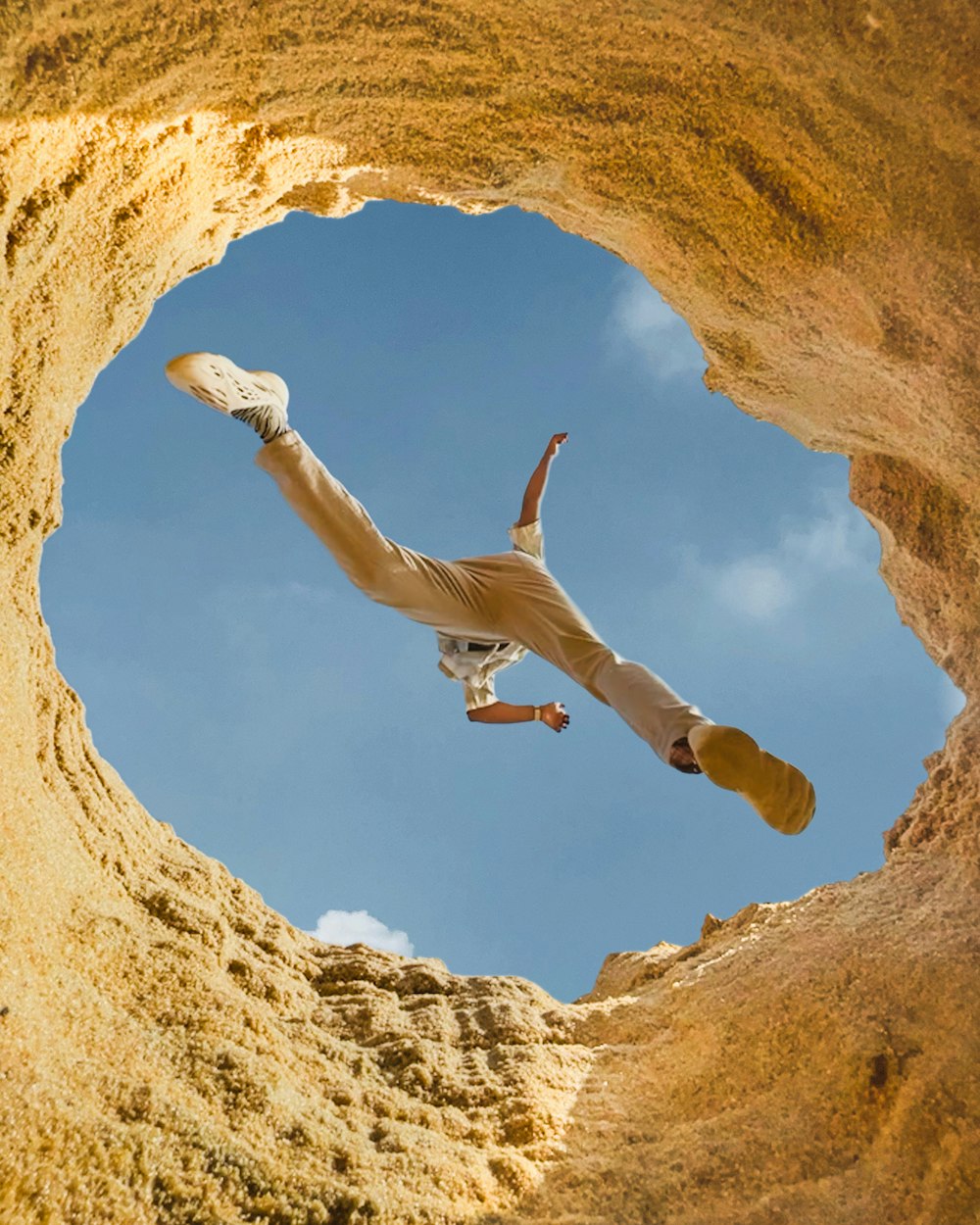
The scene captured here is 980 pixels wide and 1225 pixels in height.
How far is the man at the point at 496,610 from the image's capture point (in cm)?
287

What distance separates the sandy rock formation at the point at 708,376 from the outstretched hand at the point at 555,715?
1404 millimetres

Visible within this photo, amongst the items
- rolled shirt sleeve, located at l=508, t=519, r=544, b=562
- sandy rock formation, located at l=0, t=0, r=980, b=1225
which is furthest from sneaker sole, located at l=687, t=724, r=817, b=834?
rolled shirt sleeve, located at l=508, t=519, r=544, b=562

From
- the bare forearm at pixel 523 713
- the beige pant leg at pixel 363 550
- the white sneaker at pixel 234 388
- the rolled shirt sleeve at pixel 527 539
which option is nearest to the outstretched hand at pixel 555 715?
the bare forearm at pixel 523 713

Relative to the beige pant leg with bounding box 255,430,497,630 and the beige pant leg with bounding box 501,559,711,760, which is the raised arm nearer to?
the beige pant leg with bounding box 501,559,711,760

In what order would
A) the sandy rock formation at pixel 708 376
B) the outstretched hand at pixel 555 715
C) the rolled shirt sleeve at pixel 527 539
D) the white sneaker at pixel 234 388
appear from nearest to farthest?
1. the sandy rock formation at pixel 708 376
2. the white sneaker at pixel 234 388
3. the outstretched hand at pixel 555 715
4. the rolled shirt sleeve at pixel 527 539

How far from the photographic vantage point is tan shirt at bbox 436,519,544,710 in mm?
4238

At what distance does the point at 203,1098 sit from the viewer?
9.38 feet

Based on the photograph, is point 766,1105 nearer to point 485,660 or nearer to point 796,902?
point 796,902

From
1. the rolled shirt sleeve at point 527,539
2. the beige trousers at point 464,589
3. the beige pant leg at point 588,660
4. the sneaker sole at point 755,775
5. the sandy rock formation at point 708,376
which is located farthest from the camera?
the rolled shirt sleeve at point 527,539

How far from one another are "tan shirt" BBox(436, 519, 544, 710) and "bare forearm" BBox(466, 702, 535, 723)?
0.10ft

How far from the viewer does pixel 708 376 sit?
434 cm

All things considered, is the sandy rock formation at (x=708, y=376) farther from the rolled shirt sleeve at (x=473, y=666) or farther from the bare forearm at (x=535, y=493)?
the rolled shirt sleeve at (x=473, y=666)

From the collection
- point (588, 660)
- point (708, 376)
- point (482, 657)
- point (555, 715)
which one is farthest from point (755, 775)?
point (708, 376)

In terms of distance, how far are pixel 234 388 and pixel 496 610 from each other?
140 centimetres
